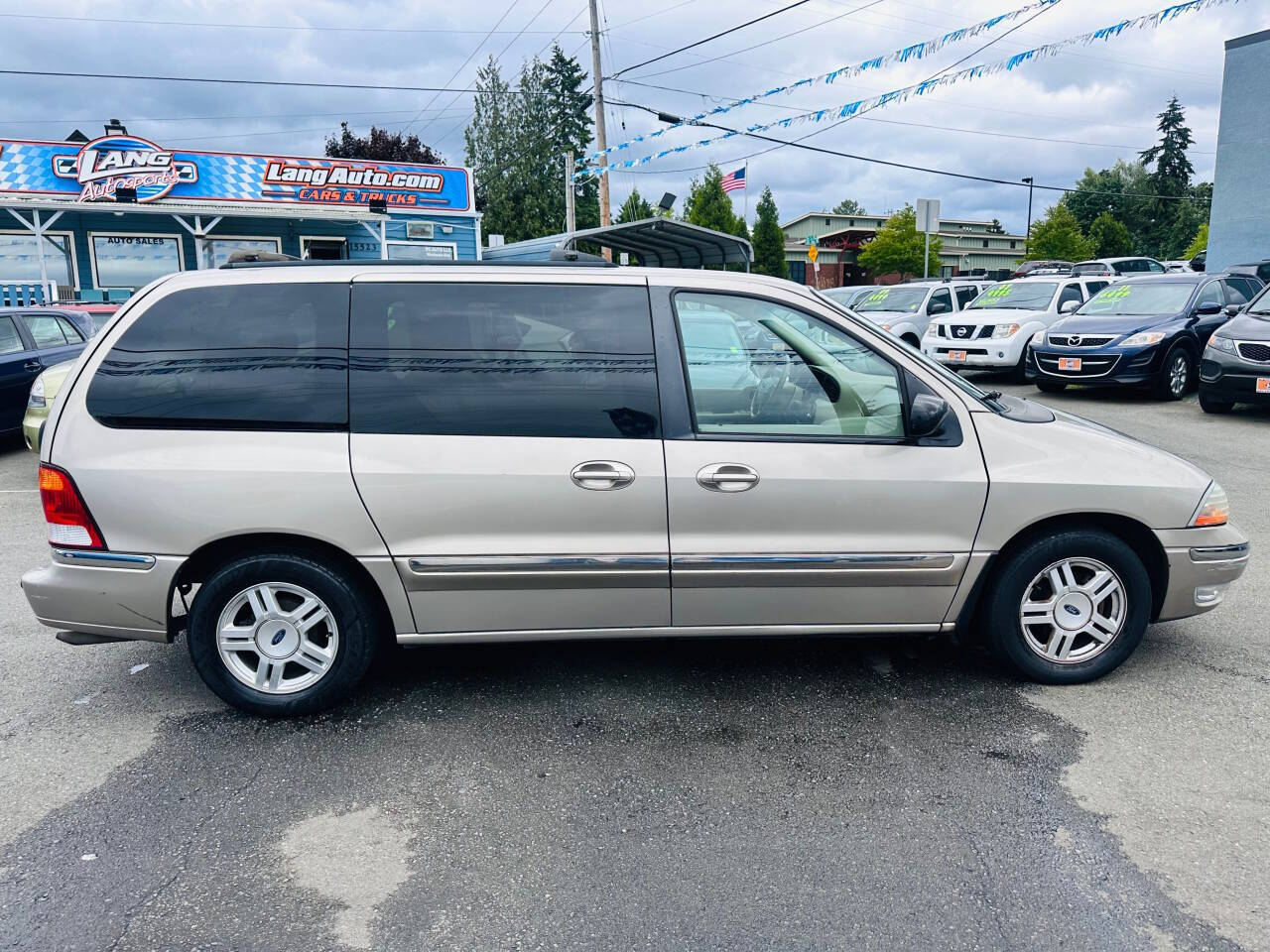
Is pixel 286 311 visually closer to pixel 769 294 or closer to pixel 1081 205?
pixel 769 294

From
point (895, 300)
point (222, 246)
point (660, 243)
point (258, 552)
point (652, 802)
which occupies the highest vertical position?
point (222, 246)

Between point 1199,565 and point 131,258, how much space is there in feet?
74.6

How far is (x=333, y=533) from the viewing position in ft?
11.8

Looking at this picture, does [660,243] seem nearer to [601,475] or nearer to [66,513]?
[601,475]

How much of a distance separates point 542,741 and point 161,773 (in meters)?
1.36

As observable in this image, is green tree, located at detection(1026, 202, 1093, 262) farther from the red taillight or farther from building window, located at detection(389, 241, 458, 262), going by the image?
the red taillight

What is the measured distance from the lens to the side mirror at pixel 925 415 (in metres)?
3.68

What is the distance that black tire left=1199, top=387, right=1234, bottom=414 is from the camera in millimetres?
11211

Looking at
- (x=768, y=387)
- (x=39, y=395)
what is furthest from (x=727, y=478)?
(x=39, y=395)

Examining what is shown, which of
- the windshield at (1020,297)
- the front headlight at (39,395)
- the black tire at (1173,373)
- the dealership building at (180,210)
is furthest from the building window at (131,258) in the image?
the black tire at (1173,373)

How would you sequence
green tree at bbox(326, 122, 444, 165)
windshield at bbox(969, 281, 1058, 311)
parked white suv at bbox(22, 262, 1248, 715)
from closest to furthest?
parked white suv at bbox(22, 262, 1248, 715) → windshield at bbox(969, 281, 1058, 311) → green tree at bbox(326, 122, 444, 165)

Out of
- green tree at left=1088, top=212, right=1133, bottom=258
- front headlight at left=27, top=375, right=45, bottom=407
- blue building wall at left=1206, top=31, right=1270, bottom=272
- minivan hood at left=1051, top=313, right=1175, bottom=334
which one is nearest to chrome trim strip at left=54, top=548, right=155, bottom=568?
front headlight at left=27, top=375, right=45, bottom=407

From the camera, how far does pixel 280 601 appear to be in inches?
147

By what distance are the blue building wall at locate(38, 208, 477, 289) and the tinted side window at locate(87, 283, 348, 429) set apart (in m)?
17.8
